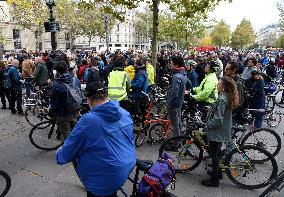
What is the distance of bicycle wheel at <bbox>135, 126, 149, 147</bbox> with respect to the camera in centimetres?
738

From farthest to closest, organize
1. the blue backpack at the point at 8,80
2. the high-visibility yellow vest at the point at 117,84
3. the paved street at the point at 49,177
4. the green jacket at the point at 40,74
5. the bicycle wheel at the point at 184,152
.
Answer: the green jacket at the point at 40,74
the blue backpack at the point at 8,80
the high-visibility yellow vest at the point at 117,84
the bicycle wheel at the point at 184,152
the paved street at the point at 49,177

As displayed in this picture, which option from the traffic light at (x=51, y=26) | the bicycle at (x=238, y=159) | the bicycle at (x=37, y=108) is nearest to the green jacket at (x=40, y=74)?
the bicycle at (x=37, y=108)

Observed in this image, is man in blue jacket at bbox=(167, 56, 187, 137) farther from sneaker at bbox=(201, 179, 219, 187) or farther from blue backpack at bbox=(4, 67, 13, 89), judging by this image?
blue backpack at bbox=(4, 67, 13, 89)

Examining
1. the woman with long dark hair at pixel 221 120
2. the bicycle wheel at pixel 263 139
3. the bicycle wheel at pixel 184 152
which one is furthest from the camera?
the bicycle wheel at pixel 263 139

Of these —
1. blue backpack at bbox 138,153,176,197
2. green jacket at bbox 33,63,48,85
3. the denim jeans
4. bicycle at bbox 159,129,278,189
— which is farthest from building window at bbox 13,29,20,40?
blue backpack at bbox 138,153,176,197

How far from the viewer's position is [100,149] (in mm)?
2898

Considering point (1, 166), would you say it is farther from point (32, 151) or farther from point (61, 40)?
point (61, 40)

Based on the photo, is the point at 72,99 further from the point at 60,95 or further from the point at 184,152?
the point at 184,152

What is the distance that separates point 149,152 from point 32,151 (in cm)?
266

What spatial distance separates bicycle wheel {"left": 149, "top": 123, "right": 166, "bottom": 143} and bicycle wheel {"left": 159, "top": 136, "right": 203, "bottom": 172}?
1.57 metres

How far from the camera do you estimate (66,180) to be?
556cm

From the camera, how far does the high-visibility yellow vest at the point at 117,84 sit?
7145 mm

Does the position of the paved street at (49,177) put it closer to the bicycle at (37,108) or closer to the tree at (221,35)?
the bicycle at (37,108)

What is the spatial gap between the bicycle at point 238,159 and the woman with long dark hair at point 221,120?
244mm
